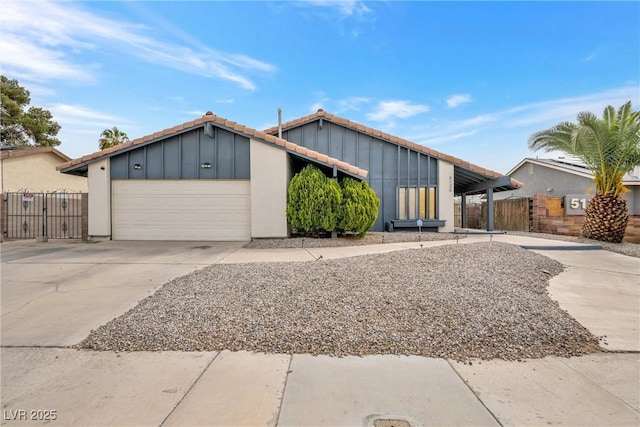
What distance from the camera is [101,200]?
10.5m

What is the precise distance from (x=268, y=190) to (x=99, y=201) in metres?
5.81

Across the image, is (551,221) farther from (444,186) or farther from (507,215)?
(444,186)

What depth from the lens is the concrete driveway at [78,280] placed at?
3.73 meters

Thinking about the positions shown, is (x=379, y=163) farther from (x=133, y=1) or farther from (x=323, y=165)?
(x=133, y=1)

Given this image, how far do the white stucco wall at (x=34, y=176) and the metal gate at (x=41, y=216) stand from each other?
1.50m

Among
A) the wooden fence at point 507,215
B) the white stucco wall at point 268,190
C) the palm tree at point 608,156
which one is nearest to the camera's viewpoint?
the white stucco wall at point 268,190

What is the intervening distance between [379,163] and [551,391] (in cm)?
1148

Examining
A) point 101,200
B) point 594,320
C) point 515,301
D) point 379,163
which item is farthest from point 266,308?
point 379,163

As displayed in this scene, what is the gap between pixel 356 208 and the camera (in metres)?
9.88

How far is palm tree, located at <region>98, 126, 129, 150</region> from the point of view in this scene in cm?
2448

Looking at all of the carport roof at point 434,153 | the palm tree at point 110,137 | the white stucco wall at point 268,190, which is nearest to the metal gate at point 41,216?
the white stucco wall at point 268,190

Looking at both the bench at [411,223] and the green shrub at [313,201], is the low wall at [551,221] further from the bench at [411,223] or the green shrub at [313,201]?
the green shrub at [313,201]

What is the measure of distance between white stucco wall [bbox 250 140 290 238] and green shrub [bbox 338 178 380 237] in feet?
6.51

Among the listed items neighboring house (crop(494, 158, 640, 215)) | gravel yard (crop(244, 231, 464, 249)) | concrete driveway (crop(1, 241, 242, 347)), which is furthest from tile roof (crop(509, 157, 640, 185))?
concrete driveway (crop(1, 241, 242, 347))
